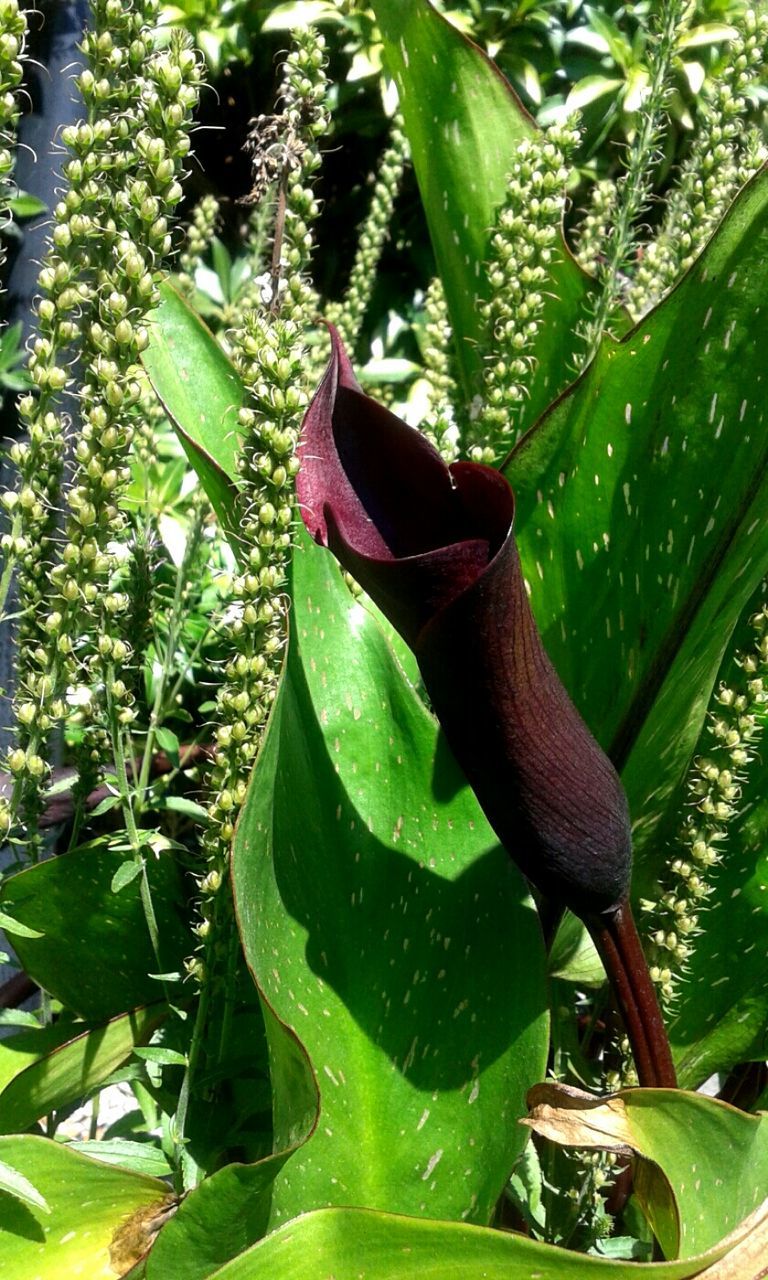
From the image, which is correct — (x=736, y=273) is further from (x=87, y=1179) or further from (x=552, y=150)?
(x=87, y=1179)

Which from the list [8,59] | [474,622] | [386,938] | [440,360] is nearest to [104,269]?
[8,59]

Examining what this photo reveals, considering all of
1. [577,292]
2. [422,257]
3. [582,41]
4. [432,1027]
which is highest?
[582,41]

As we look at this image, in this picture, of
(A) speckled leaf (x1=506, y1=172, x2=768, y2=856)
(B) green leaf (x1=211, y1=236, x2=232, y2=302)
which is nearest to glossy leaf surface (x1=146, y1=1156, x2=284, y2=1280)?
(A) speckled leaf (x1=506, y1=172, x2=768, y2=856)

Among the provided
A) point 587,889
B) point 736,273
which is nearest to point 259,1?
point 736,273

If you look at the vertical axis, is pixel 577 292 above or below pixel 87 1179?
above

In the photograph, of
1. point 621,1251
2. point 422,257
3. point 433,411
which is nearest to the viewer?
point 621,1251

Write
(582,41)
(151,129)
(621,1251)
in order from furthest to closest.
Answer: (582,41) < (621,1251) < (151,129)

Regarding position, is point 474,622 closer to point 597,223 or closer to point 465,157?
point 465,157
